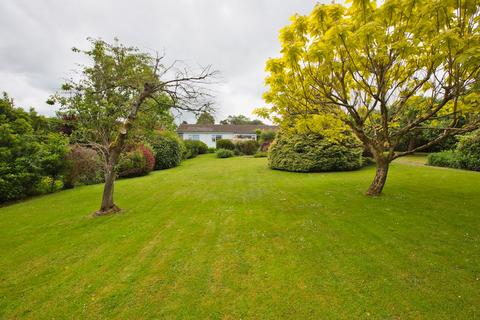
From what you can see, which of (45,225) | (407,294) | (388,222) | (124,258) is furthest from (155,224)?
(388,222)

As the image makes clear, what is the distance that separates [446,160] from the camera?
11.8m

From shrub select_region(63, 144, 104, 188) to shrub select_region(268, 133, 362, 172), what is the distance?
35.1ft

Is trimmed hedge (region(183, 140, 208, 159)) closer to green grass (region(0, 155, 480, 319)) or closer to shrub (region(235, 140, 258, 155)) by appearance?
shrub (region(235, 140, 258, 155))

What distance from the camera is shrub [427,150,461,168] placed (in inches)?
447

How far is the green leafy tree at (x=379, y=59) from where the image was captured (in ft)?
13.1

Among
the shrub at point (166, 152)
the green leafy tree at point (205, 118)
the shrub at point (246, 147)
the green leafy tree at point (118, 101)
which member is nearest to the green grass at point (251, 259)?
the green leafy tree at point (118, 101)

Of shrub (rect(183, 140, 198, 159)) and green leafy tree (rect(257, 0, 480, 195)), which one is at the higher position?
green leafy tree (rect(257, 0, 480, 195))

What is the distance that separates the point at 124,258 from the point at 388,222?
5817 millimetres

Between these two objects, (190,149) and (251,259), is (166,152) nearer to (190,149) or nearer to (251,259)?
(190,149)

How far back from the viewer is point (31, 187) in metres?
9.30

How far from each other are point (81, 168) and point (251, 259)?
11989 mm

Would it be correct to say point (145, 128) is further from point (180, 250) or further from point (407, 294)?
point (407, 294)

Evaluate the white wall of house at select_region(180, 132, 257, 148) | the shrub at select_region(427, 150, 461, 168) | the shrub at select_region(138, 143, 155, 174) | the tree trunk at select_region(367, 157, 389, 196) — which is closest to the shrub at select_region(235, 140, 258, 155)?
the white wall of house at select_region(180, 132, 257, 148)

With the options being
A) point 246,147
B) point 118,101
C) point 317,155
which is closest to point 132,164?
point 118,101
